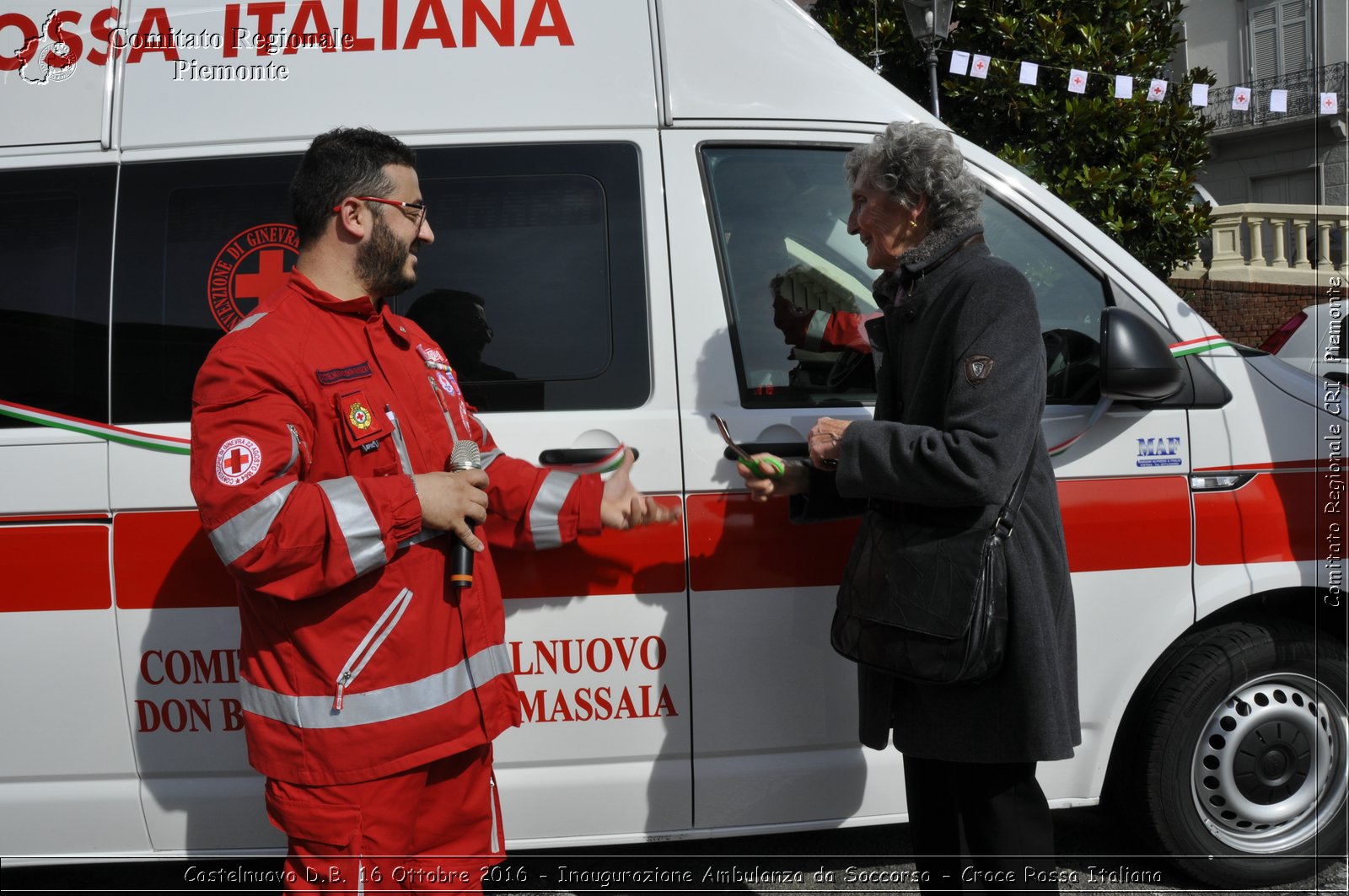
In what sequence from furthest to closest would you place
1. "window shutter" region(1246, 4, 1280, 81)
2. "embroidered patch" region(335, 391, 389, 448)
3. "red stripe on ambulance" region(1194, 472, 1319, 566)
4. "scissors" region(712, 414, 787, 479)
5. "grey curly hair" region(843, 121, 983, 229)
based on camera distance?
"window shutter" region(1246, 4, 1280, 81), "red stripe on ambulance" region(1194, 472, 1319, 566), "scissors" region(712, 414, 787, 479), "grey curly hair" region(843, 121, 983, 229), "embroidered patch" region(335, 391, 389, 448)

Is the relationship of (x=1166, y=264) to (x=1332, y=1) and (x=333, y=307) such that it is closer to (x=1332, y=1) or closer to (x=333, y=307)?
(x=333, y=307)

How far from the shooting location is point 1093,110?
8.76m

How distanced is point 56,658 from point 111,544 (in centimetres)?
32

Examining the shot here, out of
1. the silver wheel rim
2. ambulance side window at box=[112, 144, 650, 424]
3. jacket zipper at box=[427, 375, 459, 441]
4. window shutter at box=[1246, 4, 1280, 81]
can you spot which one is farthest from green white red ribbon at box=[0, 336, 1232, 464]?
window shutter at box=[1246, 4, 1280, 81]

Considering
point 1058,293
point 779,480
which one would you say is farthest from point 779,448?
point 1058,293

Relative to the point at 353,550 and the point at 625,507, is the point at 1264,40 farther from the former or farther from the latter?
the point at 353,550

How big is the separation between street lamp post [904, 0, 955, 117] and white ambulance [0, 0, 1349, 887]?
212 inches

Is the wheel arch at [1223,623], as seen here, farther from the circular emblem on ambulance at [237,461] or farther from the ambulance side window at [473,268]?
the circular emblem on ambulance at [237,461]

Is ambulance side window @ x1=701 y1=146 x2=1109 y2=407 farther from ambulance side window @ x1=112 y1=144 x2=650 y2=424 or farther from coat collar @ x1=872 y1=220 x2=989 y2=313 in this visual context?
coat collar @ x1=872 y1=220 x2=989 y2=313

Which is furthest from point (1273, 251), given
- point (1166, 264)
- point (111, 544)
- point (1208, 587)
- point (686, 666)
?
point (111, 544)

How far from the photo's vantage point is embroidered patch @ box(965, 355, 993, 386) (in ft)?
6.56

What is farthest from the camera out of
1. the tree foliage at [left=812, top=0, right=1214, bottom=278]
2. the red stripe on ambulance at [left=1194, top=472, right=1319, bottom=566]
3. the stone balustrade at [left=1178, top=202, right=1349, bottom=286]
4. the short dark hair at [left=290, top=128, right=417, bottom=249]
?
the stone balustrade at [left=1178, top=202, right=1349, bottom=286]

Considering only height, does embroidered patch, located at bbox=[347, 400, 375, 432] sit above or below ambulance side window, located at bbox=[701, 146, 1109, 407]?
below

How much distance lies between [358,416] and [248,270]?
3.14ft
